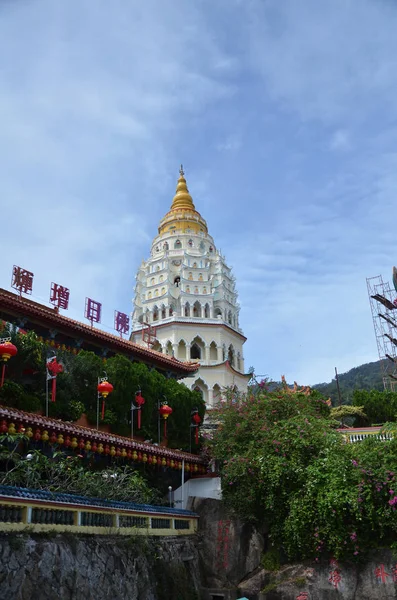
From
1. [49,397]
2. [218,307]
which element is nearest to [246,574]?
[49,397]

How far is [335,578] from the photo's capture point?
16.7 m

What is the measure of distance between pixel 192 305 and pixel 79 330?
895 inches

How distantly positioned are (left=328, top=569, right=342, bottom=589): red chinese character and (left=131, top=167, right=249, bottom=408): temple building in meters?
25.1

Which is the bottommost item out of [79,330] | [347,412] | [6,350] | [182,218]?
[6,350]

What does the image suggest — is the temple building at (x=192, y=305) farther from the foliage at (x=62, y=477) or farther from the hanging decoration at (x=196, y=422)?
the foliage at (x=62, y=477)

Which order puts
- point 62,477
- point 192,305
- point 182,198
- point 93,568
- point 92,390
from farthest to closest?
point 182,198, point 192,305, point 92,390, point 62,477, point 93,568

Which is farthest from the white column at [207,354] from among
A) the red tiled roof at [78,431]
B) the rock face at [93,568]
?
the rock face at [93,568]

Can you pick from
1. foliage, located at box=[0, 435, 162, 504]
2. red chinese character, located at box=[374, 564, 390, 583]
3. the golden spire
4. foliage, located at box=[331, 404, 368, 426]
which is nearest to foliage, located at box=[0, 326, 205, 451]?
foliage, located at box=[0, 435, 162, 504]

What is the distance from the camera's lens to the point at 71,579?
12.6 metres

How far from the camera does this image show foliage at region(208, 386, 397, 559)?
16.6 m

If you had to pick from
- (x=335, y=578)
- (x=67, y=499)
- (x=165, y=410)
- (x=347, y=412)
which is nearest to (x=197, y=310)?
(x=347, y=412)

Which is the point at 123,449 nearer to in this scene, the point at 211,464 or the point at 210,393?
the point at 211,464

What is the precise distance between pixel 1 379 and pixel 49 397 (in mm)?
2521

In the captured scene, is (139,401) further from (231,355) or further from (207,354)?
(231,355)
